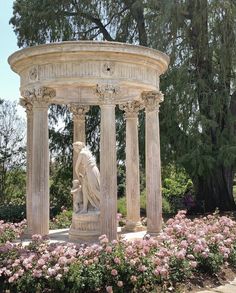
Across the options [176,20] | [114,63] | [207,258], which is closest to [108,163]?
[114,63]

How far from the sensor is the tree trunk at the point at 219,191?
2325 centimetres

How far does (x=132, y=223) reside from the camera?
1388 centimetres

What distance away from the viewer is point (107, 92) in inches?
429

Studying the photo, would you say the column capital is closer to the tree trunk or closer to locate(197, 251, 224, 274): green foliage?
locate(197, 251, 224, 274): green foliage

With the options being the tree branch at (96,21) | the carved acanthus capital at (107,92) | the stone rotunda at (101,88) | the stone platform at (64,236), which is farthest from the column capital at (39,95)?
the tree branch at (96,21)

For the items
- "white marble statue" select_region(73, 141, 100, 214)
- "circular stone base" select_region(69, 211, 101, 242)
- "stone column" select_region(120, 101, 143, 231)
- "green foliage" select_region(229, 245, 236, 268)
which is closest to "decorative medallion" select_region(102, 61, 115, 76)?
"white marble statue" select_region(73, 141, 100, 214)

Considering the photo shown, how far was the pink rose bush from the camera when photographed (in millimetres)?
8227

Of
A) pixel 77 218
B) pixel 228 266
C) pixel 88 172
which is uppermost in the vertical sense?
pixel 88 172

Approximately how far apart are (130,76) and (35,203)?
381cm

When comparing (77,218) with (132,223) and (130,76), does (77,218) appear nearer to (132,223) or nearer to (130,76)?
(132,223)

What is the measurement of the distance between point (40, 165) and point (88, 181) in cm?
152

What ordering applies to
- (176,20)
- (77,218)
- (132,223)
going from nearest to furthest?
(77,218) → (132,223) → (176,20)

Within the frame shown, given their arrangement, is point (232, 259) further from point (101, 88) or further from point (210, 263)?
point (101, 88)

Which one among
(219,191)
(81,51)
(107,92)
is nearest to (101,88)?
(107,92)
